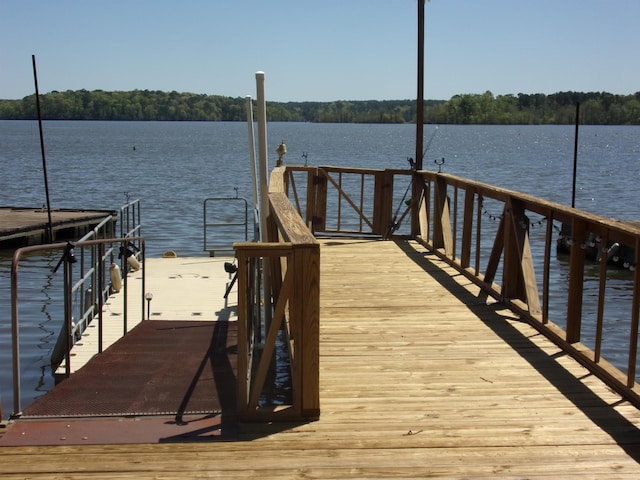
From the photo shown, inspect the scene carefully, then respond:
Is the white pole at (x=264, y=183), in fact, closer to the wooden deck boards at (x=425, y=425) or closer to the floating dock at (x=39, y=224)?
the wooden deck boards at (x=425, y=425)

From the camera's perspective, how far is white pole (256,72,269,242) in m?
6.94

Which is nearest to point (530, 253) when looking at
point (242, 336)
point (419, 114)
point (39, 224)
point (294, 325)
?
point (294, 325)

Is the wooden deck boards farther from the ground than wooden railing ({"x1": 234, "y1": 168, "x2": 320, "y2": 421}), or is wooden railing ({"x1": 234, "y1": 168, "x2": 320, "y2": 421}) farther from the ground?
wooden railing ({"x1": 234, "y1": 168, "x2": 320, "y2": 421})

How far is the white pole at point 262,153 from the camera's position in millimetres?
6941

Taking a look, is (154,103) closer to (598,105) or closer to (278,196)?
(598,105)

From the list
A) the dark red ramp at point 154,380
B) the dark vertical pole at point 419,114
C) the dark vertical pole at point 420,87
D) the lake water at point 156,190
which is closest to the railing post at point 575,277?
the dark red ramp at point 154,380

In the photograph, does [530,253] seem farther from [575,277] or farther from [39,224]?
[39,224]

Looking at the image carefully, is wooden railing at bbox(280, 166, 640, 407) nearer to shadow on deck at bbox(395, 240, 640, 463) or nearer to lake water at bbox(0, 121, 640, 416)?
shadow on deck at bbox(395, 240, 640, 463)

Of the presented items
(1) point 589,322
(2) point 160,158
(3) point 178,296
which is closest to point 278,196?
(3) point 178,296

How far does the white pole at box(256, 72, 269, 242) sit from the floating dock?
13.9 metres

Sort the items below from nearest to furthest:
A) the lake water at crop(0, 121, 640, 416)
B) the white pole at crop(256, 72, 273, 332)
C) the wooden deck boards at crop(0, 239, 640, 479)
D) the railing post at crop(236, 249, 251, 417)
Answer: the wooden deck boards at crop(0, 239, 640, 479), the railing post at crop(236, 249, 251, 417), the white pole at crop(256, 72, 273, 332), the lake water at crop(0, 121, 640, 416)

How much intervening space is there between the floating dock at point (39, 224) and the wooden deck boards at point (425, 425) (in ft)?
48.8

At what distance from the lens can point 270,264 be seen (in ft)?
24.7

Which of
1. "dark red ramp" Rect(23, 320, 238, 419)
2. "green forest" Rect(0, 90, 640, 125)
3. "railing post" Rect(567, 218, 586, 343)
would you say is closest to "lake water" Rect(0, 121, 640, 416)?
"dark red ramp" Rect(23, 320, 238, 419)
